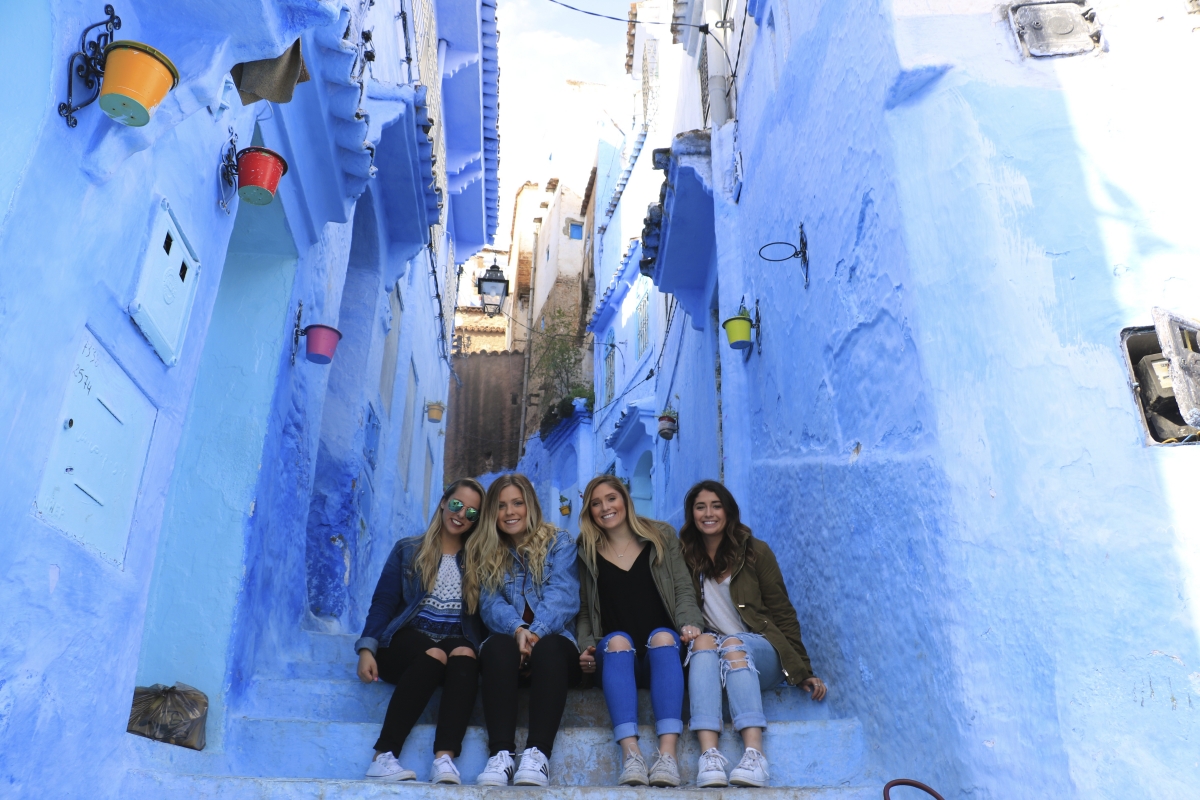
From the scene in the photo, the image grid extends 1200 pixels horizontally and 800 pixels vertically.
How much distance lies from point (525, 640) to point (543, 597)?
27 cm

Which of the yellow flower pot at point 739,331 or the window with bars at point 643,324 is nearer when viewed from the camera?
the yellow flower pot at point 739,331

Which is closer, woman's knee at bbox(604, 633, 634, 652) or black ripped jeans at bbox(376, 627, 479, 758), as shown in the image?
black ripped jeans at bbox(376, 627, 479, 758)

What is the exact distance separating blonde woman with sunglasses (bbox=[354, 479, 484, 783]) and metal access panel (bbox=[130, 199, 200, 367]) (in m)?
1.44

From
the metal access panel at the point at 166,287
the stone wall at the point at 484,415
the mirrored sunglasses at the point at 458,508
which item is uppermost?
the stone wall at the point at 484,415

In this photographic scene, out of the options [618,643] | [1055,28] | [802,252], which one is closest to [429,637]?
[618,643]

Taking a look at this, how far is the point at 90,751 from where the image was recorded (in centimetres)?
277

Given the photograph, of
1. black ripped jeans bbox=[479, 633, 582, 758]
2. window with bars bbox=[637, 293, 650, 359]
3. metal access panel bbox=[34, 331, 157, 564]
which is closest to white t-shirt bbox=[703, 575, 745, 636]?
black ripped jeans bbox=[479, 633, 582, 758]

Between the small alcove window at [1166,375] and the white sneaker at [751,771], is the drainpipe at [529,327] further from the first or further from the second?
the small alcove window at [1166,375]

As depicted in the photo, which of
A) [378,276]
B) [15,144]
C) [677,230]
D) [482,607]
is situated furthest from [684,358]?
[15,144]

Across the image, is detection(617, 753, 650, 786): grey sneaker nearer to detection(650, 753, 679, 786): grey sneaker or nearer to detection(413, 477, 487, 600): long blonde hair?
detection(650, 753, 679, 786): grey sneaker

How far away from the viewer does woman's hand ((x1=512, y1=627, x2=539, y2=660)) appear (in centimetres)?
369

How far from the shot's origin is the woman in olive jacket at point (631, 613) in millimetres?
3383

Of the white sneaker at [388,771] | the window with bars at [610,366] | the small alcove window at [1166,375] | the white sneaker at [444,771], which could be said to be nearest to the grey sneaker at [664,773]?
the white sneaker at [444,771]

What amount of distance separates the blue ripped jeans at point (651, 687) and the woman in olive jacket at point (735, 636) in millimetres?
72
